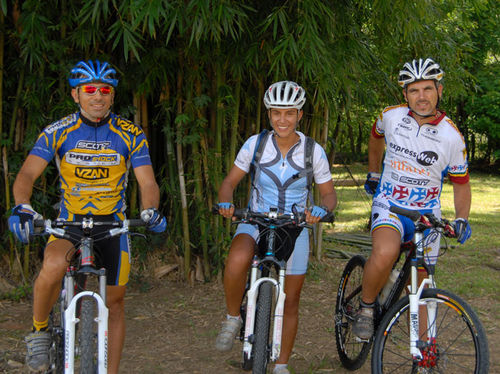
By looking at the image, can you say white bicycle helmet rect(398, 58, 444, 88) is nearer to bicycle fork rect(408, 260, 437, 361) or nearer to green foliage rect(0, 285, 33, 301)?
bicycle fork rect(408, 260, 437, 361)

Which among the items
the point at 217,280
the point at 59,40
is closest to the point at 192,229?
the point at 217,280

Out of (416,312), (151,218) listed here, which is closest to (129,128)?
(151,218)

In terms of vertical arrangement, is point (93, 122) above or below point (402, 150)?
above

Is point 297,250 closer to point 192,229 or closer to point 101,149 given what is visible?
point 101,149

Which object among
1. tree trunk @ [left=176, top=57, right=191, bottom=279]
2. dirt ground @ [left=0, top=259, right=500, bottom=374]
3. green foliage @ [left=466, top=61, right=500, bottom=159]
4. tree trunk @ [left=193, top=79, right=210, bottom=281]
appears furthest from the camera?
green foliage @ [left=466, top=61, right=500, bottom=159]

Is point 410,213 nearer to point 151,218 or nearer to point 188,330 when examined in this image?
point 151,218

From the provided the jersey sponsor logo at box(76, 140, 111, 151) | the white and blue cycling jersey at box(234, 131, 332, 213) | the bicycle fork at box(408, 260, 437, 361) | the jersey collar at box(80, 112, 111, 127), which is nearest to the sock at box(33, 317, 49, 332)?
the jersey sponsor logo at box(76, 140, 111, 151)

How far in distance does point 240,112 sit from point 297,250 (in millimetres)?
2404

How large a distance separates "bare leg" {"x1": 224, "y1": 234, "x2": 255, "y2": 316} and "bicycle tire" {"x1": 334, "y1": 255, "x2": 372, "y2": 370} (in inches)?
35.6

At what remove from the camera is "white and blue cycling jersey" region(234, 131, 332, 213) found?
322 cm

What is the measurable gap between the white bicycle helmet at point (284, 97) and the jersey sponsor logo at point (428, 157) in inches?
29.8

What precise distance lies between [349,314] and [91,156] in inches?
75.4

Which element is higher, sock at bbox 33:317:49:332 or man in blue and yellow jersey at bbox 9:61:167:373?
man in blue and yellow jersey at bbox 9:61:167:373

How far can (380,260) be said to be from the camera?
314 cm
